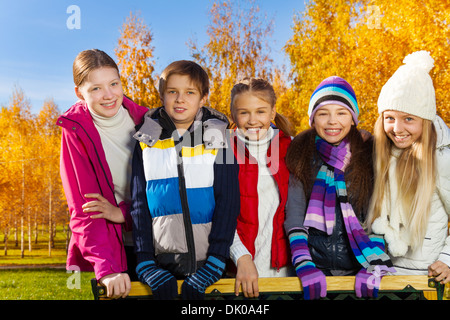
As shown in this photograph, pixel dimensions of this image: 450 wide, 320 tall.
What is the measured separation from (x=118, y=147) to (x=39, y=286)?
33.4 feet

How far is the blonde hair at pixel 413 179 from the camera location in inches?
91.7

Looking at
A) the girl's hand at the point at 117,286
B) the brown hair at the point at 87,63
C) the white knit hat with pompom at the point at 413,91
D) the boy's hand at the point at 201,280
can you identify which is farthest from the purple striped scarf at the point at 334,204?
the brown hair at the point at 87,63

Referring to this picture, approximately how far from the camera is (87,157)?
235 cm

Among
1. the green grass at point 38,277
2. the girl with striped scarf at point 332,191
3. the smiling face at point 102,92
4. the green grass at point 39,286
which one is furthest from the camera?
Result: the green grass at point 38,277

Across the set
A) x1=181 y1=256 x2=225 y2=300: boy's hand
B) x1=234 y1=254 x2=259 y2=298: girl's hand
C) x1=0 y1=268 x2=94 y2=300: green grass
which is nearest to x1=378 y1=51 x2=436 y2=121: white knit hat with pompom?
x1=234 y1=254 x2=259 y2=298: girl's hand

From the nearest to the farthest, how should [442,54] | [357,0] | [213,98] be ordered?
[442,54]
[213,98]
[357,0]

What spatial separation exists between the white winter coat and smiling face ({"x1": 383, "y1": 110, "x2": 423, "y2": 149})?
119mm

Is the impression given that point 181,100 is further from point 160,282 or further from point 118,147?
point 160,282

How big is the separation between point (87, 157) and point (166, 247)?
2.27ft

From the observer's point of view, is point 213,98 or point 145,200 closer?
point 145,200

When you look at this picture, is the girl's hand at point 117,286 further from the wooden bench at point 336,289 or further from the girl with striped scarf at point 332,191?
the girl with striped scarf at point 332,191

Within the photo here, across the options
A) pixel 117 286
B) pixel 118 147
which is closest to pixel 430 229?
pixel 117 286
